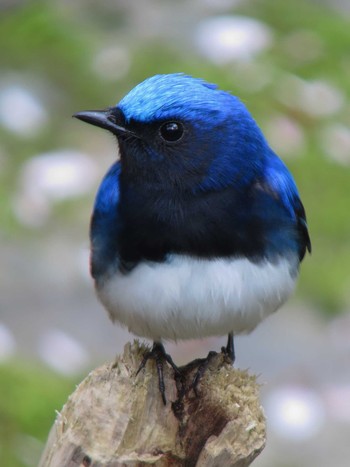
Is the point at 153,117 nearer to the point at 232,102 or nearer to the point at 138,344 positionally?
the point at 232,102

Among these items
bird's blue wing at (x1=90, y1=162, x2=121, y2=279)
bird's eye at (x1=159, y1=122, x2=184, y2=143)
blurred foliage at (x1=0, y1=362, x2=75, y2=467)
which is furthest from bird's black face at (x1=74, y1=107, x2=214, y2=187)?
blurred foliage at (x1=0, y1=362, x2=75, y2=467)

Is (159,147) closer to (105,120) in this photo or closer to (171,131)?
(171,131)

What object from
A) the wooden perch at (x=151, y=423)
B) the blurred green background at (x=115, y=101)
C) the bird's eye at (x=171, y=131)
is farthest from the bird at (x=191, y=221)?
the blurred green background at (x=115, y=101)

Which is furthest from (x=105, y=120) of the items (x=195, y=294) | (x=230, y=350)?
(x=230, y=350)

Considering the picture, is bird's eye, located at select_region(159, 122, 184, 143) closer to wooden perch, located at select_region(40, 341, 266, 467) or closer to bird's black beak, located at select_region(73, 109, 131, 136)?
bird's black beak, located at select_region(73, 109, 131, 136)

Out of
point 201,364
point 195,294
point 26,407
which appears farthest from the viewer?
point 26,407

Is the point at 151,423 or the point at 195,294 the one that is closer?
the point at 151,423

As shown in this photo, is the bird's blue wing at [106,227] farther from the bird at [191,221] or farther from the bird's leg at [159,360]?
the bird's leg at [159,360]
